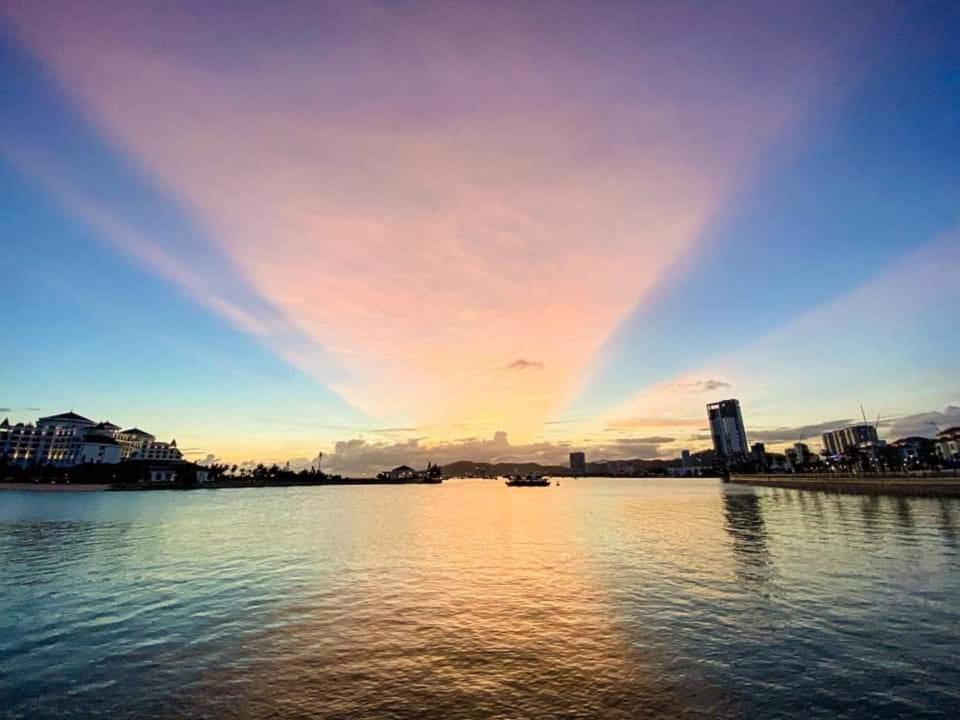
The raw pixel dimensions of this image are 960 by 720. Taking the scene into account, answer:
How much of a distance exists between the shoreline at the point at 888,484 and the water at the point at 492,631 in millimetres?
58324

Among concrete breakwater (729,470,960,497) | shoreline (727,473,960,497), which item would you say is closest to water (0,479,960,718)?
shoreline (727,473,960,497)

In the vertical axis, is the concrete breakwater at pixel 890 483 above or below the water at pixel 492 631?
above

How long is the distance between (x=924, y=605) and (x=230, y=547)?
56.2 meters

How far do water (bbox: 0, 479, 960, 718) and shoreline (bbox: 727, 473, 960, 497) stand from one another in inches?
2296

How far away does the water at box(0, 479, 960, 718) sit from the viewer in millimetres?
15234

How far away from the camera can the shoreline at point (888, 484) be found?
89.1m

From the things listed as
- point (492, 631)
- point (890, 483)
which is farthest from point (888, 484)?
point (492, 631)

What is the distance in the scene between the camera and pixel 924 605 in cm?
2395

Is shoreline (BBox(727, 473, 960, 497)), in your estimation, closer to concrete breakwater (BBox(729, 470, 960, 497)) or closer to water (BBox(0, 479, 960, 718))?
concrete breakwater (BBox(729, 470, 960, 497))

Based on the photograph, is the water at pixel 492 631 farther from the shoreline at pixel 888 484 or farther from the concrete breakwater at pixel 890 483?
the concrete breakwater at pixel 890 483

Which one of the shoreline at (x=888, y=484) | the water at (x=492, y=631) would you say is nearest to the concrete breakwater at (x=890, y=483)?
the shoreline at (x=888, y=484)

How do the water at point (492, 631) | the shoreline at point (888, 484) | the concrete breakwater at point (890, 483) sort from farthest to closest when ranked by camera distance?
the concrete breakwater at point (890, 483), the shoreline at point (888, 484), the water at point (492, 631)

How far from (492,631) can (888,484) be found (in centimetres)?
12627

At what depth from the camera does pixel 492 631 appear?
22.1m
